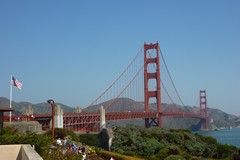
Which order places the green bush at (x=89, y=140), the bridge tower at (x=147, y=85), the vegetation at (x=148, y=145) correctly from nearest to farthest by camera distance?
the vegetation at (x=148, y=145), the green bush at (x=89, y=140), the bridge tower at (x=147, y=85)

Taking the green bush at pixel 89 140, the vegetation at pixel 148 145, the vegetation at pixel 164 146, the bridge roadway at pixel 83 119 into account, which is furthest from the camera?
the bridge roadway at pixel 83 119

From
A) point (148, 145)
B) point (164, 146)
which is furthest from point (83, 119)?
point (164, 146)

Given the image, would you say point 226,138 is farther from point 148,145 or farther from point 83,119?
point 148,145

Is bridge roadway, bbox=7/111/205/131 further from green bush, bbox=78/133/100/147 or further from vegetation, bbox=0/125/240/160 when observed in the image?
vegetation, bbox=0/125/240/160

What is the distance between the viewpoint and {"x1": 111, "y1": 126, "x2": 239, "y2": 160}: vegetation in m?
29.9

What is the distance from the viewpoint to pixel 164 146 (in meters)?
31.5

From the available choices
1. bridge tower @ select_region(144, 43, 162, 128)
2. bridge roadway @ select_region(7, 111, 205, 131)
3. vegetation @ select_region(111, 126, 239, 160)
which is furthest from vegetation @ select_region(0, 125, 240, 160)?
bridge tower @ select_region(144, 43, 162, 128)

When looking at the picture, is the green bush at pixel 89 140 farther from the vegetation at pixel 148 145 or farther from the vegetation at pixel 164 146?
the vegetation at pixel 164 146

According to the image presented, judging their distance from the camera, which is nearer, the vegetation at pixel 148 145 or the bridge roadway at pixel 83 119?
the vegetation at pixel 148 145

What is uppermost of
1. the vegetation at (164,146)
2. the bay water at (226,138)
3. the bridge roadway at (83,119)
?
the bridge roadway at (83,119)

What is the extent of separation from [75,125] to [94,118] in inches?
186

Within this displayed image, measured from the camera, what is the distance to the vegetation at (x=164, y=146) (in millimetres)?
29895

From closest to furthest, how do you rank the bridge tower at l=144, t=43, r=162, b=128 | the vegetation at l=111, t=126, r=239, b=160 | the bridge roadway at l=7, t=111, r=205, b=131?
the vegetation at l=111, t=126, r=239, b=160 < the bridge roadway at l=7, t=111, r=205, b=131 < the bridge tower at l=144, t=43, r=162, b=128

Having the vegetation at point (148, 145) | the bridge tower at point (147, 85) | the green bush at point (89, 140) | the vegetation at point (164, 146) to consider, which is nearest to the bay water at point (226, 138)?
the bridge tower at point (147, 85)
